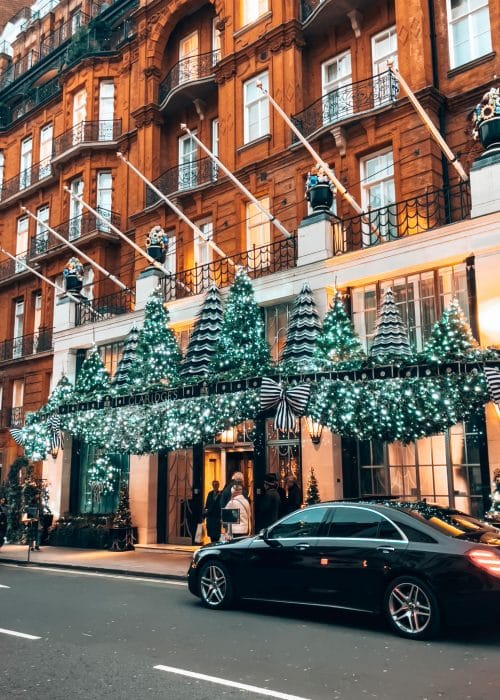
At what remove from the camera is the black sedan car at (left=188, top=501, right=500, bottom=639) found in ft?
24.6

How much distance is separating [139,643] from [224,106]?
18.8 metres

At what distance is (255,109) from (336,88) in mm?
3196

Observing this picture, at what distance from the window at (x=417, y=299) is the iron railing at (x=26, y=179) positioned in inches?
754

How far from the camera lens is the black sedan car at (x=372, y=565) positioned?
7488 mm

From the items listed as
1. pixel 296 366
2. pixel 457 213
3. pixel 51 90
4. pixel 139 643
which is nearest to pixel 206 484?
pixel 296 366

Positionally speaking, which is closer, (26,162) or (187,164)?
(187,164)

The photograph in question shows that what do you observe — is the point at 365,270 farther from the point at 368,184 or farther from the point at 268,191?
the point at 268,191

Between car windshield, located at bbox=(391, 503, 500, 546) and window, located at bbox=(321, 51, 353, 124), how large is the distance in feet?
43.9

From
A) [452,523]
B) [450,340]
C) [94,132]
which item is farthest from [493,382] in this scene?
[94,132]

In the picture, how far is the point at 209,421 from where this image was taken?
50.3 feet

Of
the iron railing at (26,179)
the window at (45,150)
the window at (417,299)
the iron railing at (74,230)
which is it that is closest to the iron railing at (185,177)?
the iron railing at (74,230)

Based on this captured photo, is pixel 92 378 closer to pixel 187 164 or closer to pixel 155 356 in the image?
pixel 155 356

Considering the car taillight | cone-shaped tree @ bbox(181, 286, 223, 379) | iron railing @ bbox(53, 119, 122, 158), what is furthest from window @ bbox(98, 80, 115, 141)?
the car taillight

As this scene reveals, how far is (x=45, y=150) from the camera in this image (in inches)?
1260
